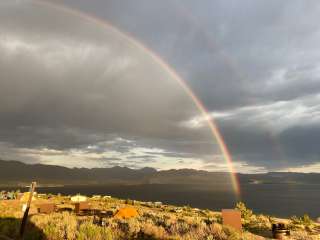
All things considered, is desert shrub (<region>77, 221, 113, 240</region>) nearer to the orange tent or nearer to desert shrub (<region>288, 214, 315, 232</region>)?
the orange tent

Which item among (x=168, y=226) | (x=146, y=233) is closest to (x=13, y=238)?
(x=146, y=233)

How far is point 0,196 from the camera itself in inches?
1825

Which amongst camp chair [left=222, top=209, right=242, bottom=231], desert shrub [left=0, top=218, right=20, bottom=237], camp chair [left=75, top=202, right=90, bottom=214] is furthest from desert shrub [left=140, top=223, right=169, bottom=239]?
camp chair [left=75, top=202, right=90, bottom=214]

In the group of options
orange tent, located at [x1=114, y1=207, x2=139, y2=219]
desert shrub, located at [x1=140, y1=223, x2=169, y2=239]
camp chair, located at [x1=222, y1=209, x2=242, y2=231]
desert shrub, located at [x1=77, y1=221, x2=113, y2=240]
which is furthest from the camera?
orange tent, located at [x1=114, y1=207, x2=139, y2=219]

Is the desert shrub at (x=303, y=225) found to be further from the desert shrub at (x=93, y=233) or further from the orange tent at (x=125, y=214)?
the desert shrub at (x=93, y=233)

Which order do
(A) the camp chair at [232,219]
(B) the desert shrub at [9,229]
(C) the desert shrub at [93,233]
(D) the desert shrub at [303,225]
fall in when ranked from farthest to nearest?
(D) the desert shrub at [303,225]
(A) the camp chair at [232,219]
(B) the desert shrub at [9,229]
(C) the desert shrub at [93,233]

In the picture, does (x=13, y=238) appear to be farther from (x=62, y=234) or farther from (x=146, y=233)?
(x=146, y=233)

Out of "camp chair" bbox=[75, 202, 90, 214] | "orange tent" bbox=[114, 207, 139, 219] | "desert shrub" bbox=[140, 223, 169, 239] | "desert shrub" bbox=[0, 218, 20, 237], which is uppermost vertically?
"camp chair" bbox=[75, 202, 90, 214]

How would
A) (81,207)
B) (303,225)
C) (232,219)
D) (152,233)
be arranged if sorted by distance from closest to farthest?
(152,233) < (232,219) < (303,225) < (81,207)

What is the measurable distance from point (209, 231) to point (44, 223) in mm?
9105

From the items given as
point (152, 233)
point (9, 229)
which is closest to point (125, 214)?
point (152, 233)

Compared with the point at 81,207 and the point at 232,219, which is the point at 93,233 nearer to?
the point at 232,219

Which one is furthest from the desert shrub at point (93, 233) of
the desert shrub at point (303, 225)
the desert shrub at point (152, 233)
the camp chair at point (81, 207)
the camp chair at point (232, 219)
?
the desert shrub at point (303, 225)

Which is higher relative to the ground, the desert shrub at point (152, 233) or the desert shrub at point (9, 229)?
the desert shrub at point (152, 233)
